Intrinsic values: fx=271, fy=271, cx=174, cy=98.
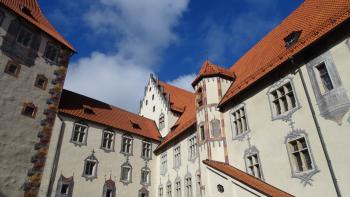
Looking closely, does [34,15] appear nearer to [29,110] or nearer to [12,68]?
[12,68]

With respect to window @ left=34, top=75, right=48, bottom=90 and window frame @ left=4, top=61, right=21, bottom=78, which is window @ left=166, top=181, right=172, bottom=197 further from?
window frame @ left=4, top=61, right=21, bottom=78

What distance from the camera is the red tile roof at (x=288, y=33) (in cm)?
1200

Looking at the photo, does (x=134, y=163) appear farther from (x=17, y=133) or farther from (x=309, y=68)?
(x=309, y=68)

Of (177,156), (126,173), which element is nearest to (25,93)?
(126,173)

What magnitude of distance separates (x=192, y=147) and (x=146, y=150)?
715 cm

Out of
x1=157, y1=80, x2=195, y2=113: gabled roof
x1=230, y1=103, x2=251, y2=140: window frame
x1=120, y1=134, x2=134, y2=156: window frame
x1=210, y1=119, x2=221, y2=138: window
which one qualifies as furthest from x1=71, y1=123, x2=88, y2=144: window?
x1=230, y1=103, x2=251, y2=140: window frame

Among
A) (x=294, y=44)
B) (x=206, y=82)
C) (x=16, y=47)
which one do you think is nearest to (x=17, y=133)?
(x=16, y=47)

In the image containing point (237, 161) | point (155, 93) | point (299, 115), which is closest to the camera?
point (299, 115)

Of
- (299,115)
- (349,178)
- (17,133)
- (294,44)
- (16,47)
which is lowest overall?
(349,178)

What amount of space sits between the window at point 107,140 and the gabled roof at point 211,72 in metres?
9.10

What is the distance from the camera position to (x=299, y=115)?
11961 millimetres

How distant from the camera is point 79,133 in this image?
71.6 ft

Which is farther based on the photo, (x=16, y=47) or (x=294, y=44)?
(x=16, y=47)

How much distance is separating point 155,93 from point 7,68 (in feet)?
54.3
